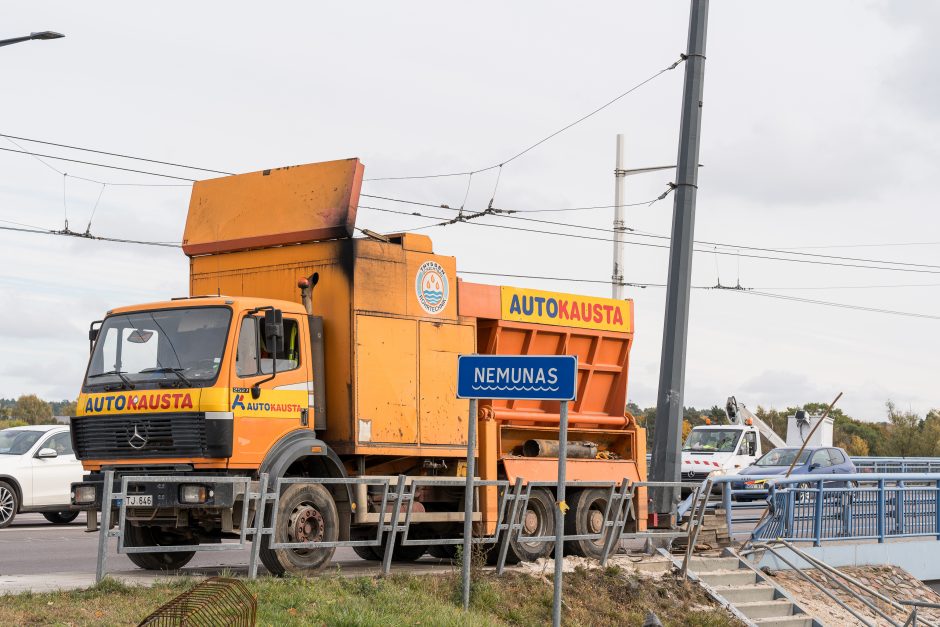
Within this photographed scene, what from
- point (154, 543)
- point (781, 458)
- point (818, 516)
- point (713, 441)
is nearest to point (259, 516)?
point (154, 543)

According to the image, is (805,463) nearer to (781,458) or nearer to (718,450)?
(781,458)

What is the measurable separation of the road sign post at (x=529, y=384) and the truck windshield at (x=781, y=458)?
698 inches

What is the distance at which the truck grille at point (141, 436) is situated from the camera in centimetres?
1222

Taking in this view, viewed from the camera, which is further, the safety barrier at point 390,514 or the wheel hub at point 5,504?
the wheel hub at point 5,504

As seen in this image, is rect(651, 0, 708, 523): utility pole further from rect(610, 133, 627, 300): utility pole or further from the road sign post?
rect(610, 133, 627, 300): utility pole

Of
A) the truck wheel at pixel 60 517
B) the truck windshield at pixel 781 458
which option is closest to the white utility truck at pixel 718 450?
Result: the truck windshield at pixel 781 458

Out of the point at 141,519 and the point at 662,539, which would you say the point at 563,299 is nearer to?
the point at 662,539

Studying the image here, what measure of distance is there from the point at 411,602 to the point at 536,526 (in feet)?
13.8

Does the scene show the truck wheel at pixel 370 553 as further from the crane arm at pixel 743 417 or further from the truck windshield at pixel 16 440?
the crane arm at pixel 743 417

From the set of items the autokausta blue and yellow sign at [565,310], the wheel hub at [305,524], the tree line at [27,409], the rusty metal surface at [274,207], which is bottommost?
the tree line at [27,409]

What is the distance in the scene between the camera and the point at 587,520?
15828 mm

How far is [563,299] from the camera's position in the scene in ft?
53.6

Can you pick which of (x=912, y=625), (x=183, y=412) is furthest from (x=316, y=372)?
(x=912, y=625)

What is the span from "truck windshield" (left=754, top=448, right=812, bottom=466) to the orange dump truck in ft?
40.1
